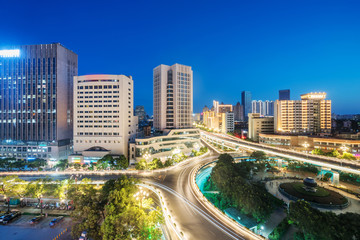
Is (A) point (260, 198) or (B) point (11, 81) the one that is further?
(B) point (11, 81)

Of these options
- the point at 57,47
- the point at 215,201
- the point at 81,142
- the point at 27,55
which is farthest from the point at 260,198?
the point at 27,55

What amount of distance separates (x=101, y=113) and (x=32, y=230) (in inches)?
1477

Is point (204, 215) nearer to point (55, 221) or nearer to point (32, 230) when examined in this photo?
point (55, 221)

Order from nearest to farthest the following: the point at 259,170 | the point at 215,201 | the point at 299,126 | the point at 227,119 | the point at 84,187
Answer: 1. the point at 84,187
2. the point at 215,201
3. the point at 259,170
4. the point at 299,126
5. the point at 227,119

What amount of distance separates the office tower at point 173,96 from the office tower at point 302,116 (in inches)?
1823

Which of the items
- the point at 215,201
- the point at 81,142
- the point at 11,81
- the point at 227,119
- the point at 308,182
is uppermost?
the point at 11,81

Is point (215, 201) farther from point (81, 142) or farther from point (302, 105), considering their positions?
point (302, 105)

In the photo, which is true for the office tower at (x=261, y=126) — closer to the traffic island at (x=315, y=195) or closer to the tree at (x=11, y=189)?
the traffic island at (x=315, y=195)

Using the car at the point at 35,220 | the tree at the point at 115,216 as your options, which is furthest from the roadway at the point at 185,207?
the car at the point at 35,220

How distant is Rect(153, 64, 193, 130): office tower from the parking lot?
49472 mm

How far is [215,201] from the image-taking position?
35.7 metres

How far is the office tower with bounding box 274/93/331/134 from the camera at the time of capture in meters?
81.8

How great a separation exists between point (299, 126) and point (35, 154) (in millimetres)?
112195

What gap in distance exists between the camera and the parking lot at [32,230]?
80.5 ft
